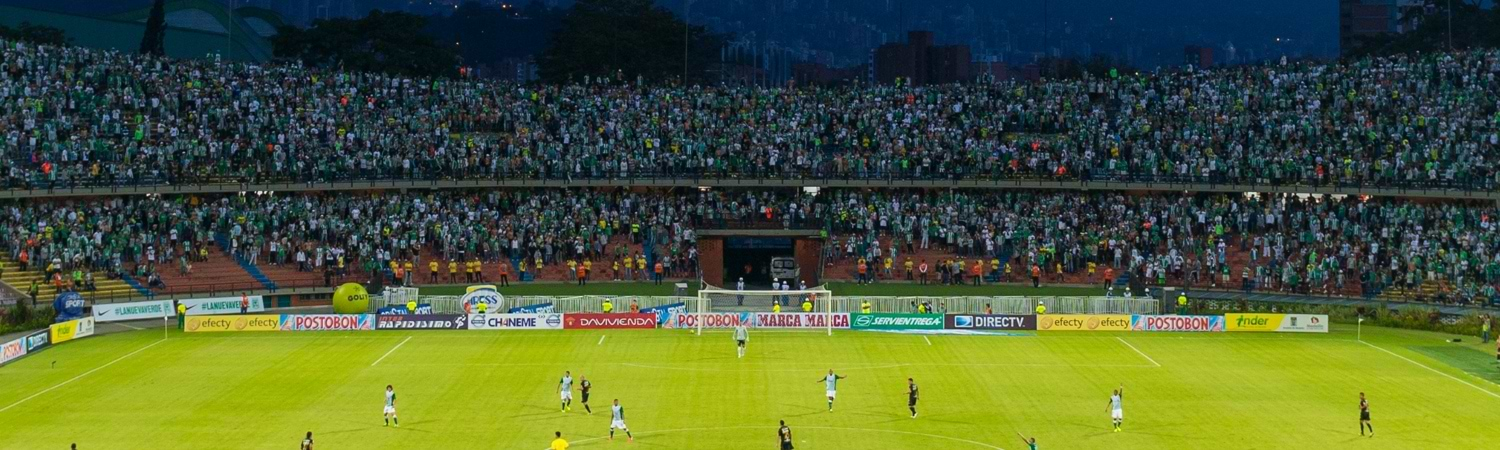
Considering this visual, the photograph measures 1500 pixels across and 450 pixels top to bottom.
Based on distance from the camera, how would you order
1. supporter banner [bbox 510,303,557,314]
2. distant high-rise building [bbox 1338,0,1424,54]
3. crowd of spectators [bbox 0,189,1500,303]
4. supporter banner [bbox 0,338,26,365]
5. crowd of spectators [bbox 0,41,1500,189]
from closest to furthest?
1. supporter banner [bbox 0,338,26,365]
2. supporter banner [bbox 510,303,557,314]
3. crowd of spectators [bbox 0,189,1500,303]
4. crowd of spectators [bbox 0,41,1500,189]
5. distant high-rise building [bbox 1338,0,1424,54]

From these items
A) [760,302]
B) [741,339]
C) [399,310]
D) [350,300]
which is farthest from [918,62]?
[741,339]

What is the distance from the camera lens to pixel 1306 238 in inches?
3098

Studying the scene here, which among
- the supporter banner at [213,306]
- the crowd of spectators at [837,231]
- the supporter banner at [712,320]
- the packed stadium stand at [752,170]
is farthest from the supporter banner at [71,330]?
the supporter banner at [712,320]

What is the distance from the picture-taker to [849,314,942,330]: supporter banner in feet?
221

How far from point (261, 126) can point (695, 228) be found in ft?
74.5

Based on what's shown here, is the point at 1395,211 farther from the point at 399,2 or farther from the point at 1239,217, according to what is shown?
the point at 399,2

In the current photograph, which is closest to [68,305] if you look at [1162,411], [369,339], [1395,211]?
[369,339]

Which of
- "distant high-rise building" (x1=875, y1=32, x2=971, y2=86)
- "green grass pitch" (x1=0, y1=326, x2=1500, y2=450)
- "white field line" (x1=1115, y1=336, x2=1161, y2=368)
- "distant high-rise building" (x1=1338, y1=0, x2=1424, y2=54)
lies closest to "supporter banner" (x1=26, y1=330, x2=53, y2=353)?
"green grass pitch" (x1=0, y1=326, x2=1500, y2=450)

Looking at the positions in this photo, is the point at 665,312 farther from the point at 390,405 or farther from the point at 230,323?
the point at 390,405

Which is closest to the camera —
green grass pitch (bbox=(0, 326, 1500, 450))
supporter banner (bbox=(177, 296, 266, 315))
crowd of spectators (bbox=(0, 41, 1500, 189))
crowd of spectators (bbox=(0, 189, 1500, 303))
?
green grass pitch (bbox=(0, 326, 1500, 450))

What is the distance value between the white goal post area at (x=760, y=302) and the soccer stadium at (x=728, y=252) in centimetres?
27

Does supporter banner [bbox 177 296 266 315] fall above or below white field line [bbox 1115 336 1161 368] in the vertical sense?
above

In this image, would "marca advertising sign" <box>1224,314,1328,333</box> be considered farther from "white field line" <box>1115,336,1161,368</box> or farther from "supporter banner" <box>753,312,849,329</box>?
"supporter banner" <box>753,312,849,329</box>

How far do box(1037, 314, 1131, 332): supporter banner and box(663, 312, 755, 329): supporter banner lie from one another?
11.8 m
